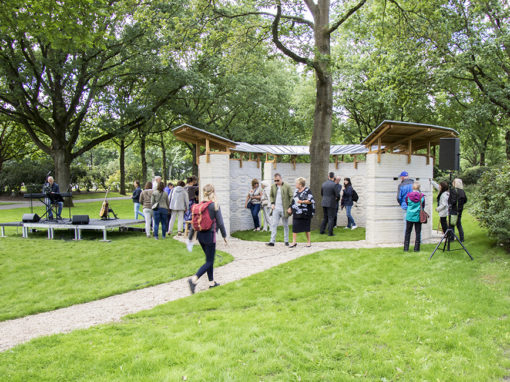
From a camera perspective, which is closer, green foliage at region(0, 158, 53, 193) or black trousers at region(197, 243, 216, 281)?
black trousers at region(197, 243, 216, 281)

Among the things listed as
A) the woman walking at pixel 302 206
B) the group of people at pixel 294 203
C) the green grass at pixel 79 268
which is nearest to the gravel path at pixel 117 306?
the green grass at pixel 79 268

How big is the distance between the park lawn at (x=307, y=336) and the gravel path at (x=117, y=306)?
1.53 ft

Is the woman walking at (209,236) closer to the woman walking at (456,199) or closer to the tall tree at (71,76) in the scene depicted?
the woman walking at (456,199)

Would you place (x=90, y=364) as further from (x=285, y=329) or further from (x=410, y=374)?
(x=410, y=374)

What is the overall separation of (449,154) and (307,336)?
22.4ft

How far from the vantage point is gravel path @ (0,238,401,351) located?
5427 mm

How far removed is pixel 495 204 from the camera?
9125 millimetres

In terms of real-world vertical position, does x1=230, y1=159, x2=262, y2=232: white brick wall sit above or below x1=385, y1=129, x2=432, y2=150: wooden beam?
below

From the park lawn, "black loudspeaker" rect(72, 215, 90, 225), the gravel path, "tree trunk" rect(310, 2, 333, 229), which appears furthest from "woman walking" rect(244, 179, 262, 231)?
the park lawn

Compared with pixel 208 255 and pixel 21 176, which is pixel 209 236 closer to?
pixel 208 255

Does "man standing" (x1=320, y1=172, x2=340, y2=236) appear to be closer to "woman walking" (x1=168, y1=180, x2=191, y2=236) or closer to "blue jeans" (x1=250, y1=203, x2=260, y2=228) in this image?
"blue jeans" (x1=250, y1=203, x2=260, y2=228)

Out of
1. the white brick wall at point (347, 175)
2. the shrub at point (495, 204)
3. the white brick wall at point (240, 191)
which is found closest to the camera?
the shrub at point (495, 204)

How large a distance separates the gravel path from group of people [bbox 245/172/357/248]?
3.17 ft

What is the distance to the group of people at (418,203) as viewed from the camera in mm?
8977
